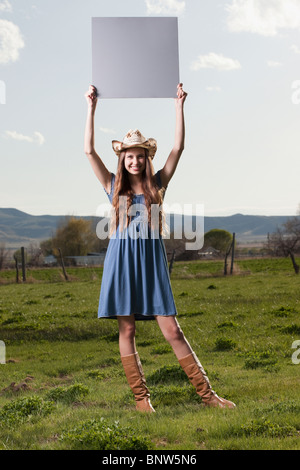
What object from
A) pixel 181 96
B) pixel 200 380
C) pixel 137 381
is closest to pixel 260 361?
pixel 200 380

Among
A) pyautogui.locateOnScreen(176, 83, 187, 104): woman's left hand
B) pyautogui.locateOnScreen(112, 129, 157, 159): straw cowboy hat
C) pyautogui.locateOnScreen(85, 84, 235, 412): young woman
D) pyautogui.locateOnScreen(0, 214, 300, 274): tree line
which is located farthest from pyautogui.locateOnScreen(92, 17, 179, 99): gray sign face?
pyautogui.locateOnScreen(0, 214, 300, 274): tree line

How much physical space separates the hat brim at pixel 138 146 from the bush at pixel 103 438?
261 cm

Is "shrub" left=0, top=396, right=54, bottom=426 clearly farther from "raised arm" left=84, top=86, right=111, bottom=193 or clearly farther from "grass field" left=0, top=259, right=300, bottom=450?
"raised arm" left=84, top=86, right=111, bottom=193

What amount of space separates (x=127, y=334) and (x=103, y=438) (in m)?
1.26

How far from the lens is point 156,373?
692 cm

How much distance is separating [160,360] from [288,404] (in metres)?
4.03

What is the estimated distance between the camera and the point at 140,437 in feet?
14.1

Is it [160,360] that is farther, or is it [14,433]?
[160,360]

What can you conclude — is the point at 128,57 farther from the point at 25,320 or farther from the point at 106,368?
the point at 25,320

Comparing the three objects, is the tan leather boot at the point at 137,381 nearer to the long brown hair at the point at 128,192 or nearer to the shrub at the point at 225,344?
the long brown hair at the point at 128,192

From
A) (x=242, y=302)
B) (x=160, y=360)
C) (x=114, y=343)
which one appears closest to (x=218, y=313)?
(x=242, y=302)

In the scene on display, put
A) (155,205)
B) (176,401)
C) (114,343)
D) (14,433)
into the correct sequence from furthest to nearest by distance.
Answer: (114,343), (176,401), (155,205), (14,433)

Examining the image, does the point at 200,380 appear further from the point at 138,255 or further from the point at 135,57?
the point at 135,57

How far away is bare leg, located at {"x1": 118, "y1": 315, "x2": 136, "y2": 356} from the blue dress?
4.4 inches
